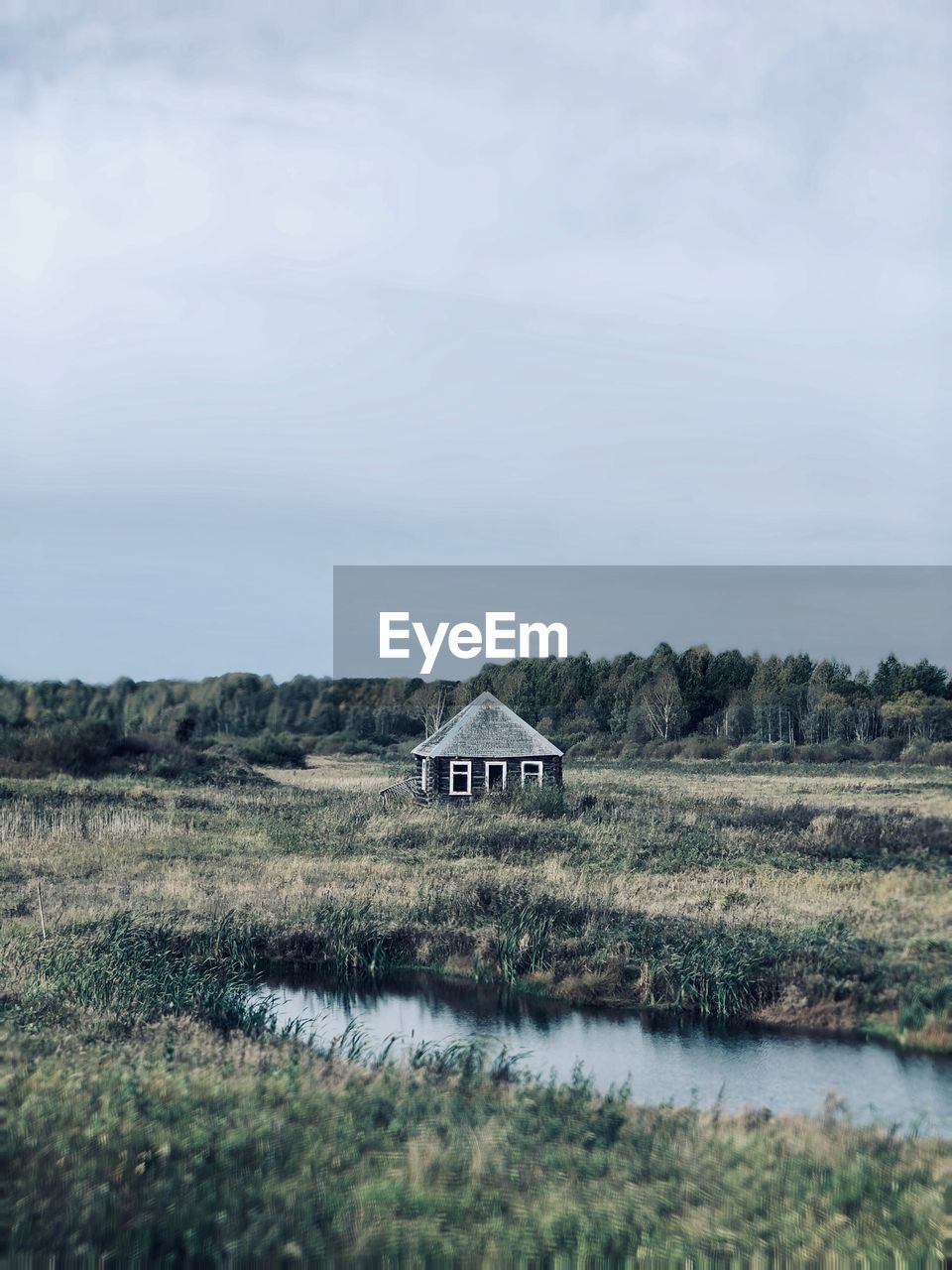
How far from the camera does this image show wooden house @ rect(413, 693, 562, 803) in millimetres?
23766

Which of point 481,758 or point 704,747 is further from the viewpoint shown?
point 704,747

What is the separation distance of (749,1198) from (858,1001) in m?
4.89

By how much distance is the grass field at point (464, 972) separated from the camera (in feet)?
20.8

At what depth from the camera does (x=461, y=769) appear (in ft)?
78.3

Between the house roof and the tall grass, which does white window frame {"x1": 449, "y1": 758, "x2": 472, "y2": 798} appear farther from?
the tall grass

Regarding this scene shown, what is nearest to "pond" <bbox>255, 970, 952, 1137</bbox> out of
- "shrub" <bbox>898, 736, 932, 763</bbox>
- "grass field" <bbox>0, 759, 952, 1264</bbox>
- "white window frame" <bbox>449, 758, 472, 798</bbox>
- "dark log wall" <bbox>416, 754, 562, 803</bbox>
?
"grass field" <bbox>0, 759, 952, 1264</bbox>

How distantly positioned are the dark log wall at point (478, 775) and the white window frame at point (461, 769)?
5cm

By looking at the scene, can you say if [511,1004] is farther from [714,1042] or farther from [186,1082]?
[186,1082]

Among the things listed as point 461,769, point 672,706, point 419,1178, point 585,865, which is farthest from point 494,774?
point 419,1178

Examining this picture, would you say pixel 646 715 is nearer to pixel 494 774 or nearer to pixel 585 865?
pixel 494 774

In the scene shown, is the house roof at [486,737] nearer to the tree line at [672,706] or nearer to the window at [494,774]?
the window at [494,774]

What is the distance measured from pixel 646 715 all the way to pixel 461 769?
6.08 metres

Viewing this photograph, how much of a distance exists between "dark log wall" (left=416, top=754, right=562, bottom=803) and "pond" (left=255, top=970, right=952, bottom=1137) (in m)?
9.00

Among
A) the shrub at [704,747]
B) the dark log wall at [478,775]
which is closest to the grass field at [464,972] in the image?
the shrub at [704,747]
